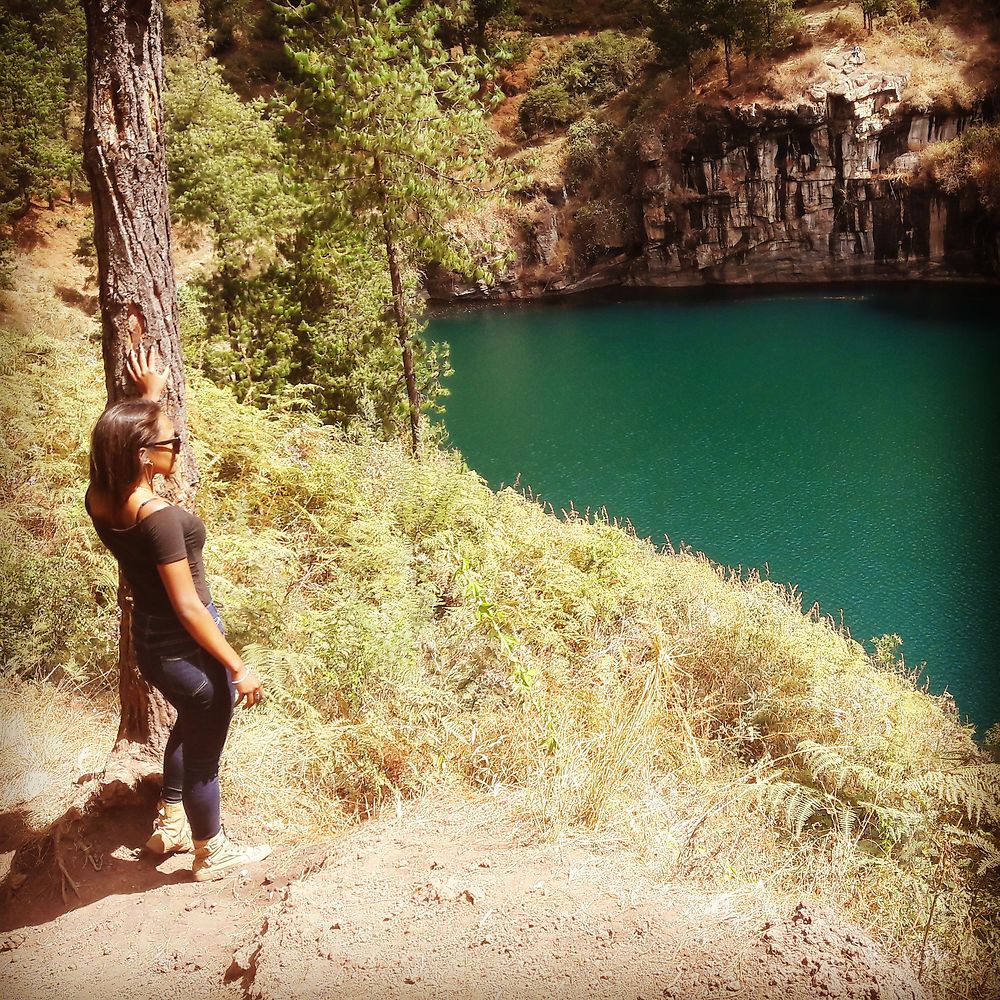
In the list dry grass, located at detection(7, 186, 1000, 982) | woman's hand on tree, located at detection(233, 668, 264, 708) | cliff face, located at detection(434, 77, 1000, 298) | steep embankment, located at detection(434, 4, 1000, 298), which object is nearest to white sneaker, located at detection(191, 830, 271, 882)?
dry grass, located at detection(7, 186, 1000, 982)

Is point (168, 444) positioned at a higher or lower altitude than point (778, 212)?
lower

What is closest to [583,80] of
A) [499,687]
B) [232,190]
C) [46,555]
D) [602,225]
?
[602,225]

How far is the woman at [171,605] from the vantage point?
7.33ft

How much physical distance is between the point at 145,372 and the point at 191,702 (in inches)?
50.8

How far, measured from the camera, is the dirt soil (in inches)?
83.2

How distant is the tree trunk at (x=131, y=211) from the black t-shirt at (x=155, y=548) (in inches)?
32.3

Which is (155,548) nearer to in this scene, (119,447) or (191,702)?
(119,447)

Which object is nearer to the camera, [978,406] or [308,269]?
[308,269]

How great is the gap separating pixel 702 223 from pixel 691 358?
31.7ft

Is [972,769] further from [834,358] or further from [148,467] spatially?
[834,358]

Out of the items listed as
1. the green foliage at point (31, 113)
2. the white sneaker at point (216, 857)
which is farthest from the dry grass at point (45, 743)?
the green foliage at point (31, 113)

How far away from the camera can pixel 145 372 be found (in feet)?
9.68

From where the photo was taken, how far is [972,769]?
4273 millimetres

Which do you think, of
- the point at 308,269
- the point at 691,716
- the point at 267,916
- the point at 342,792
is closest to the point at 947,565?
the point at 691,716
